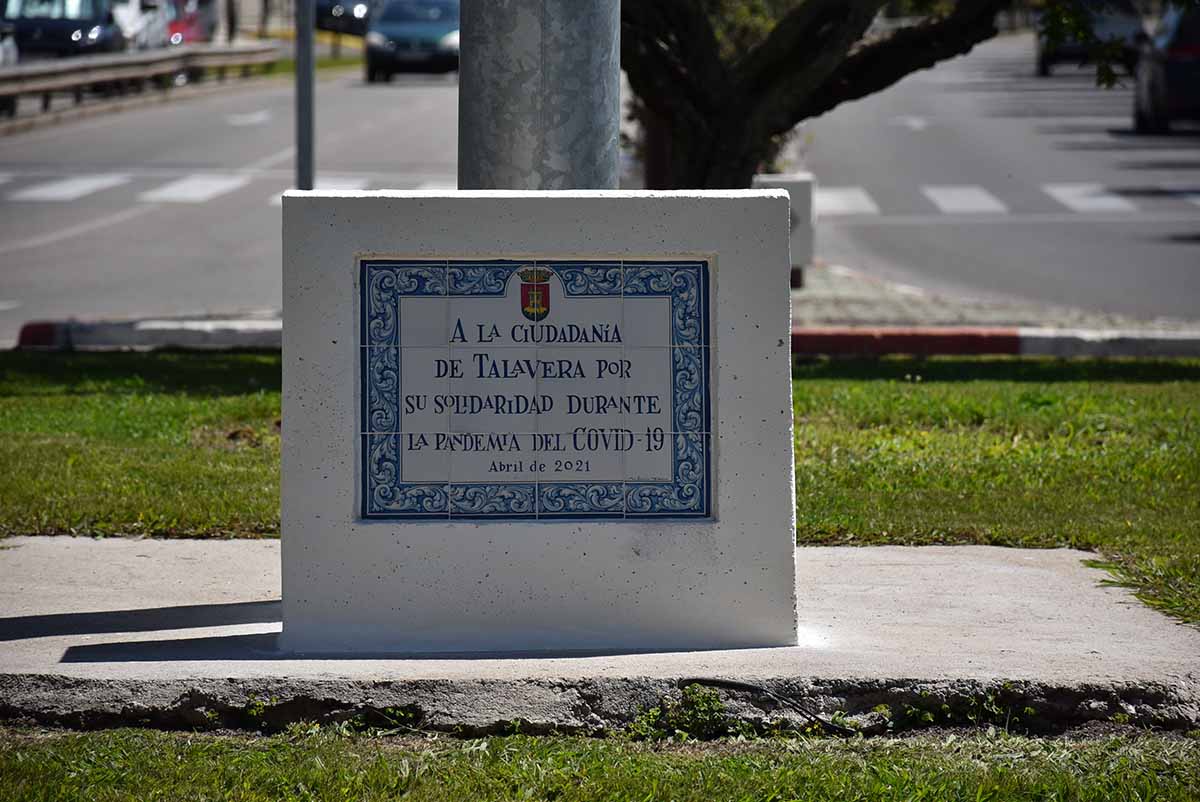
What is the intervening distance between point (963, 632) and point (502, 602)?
52.8 inches

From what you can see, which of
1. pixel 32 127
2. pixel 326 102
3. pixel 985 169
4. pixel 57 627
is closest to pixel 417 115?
pixel 326 102

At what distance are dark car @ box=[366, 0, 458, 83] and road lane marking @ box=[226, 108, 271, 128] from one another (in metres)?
6.39

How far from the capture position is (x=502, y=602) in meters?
4.95

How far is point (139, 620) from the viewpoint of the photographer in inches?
207

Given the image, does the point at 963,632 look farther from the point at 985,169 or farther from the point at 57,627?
the point at 985,169

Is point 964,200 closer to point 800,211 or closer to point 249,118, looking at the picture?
point 800,211

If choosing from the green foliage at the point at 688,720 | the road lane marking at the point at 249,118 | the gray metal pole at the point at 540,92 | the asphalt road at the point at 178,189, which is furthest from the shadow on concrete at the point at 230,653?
the road lane marking at the point at 249,118

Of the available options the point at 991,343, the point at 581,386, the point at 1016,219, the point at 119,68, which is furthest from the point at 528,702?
the point at 119,68

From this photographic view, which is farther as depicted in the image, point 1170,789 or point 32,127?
point 32,127

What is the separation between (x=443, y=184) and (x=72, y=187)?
4483 millimetres

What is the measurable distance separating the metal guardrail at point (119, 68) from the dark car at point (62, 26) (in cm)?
78

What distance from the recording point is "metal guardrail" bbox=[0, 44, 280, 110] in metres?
27.6

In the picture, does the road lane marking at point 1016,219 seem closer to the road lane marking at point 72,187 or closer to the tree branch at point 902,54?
the road lane marking at point 72,187

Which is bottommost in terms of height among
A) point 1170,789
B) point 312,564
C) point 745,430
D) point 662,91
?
point 1170,789
